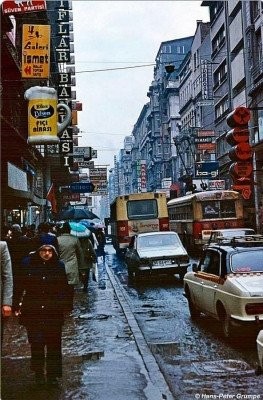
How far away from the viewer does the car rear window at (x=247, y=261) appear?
9.86 metres

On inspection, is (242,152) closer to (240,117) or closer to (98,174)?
(240,117)

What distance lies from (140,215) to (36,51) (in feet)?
45.3

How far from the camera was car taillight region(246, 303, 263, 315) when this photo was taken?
8.83 m

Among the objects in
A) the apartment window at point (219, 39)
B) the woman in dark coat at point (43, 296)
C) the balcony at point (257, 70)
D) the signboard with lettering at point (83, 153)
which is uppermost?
the apartment window at point (219, 39)

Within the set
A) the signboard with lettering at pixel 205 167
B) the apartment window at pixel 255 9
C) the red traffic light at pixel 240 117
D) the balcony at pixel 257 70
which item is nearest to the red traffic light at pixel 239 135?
the red traffic light at pixel 240 117

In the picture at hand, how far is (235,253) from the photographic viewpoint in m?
10.3

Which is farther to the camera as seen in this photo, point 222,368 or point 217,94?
point 217,94

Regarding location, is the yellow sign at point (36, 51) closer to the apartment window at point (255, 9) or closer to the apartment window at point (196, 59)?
the apartment window at point (255, 9)

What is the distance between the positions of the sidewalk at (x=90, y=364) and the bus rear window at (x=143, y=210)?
726 inches

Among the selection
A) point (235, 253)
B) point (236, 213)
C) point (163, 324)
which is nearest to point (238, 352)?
point (235, 253)

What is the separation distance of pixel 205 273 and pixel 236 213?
19.3 meters

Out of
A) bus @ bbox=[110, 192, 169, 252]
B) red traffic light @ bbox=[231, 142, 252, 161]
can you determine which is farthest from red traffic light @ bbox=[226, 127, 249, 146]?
bus @ bbox=[110, 192, 169, 252]

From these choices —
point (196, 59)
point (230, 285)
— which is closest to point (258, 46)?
point (196, 59)

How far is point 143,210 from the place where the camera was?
103 feet
